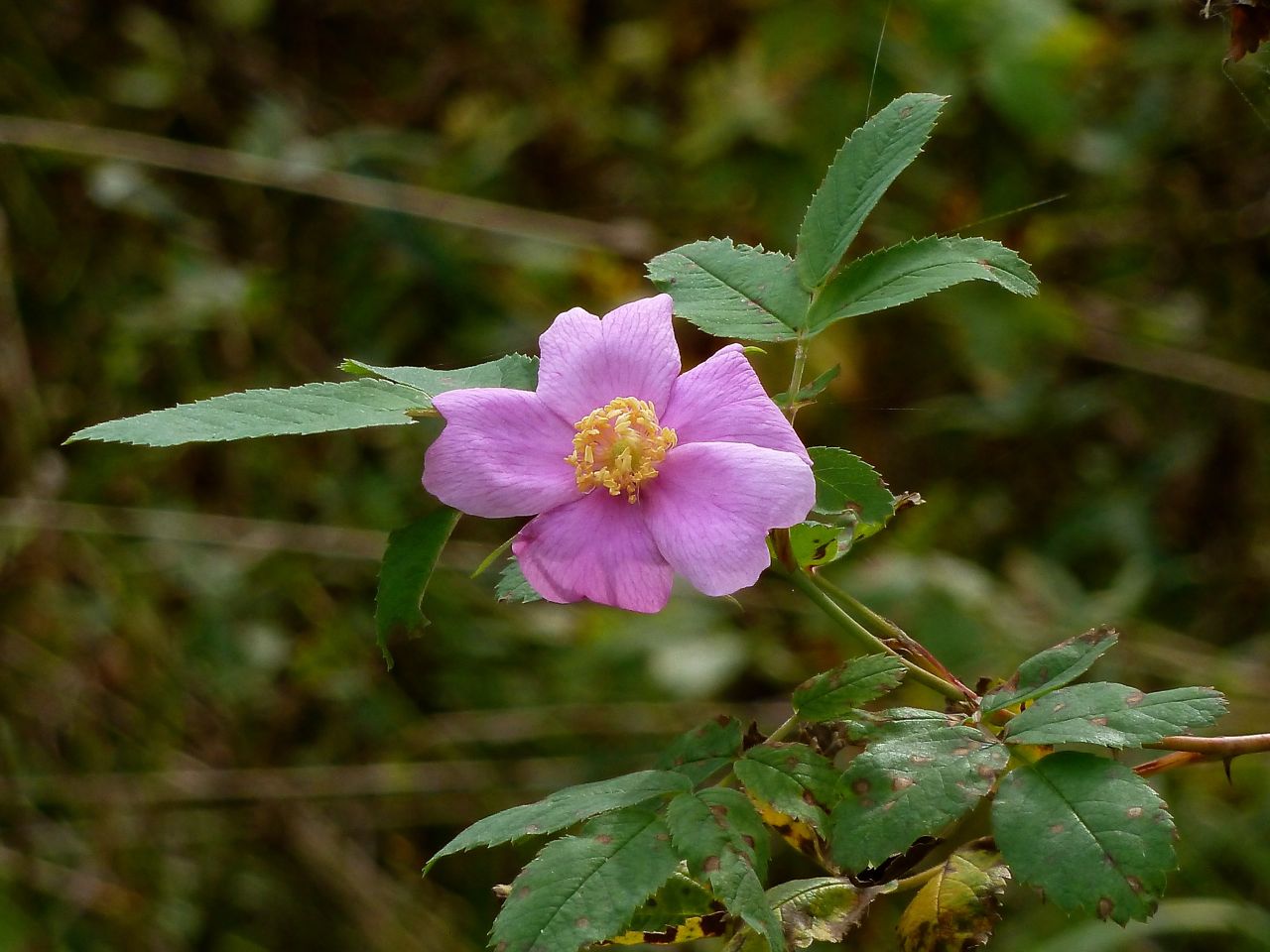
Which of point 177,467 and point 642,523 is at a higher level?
point 642,523

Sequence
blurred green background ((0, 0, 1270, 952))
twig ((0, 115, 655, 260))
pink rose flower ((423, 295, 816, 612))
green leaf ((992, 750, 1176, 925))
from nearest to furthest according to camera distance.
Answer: green leaf ((992, 750, 1176, 925)) → pink rose flower ((423, 295, 816, 612)) → blurred green background ((0, 0, 1270, 952)) → twig ((0, 115, 655, 260))

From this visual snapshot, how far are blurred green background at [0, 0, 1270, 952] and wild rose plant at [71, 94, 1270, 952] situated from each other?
4.44 ft

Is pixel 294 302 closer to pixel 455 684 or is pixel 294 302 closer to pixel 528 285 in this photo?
pixel 528 285

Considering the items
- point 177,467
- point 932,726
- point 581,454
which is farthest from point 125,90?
point 932,726

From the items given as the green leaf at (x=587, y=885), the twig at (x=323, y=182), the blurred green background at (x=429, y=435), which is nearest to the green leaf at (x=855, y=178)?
A: the green leaf at (x=587, y=885)

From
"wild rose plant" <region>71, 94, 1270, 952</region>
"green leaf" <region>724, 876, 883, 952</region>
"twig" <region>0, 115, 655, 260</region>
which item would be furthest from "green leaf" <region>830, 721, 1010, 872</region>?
"twig" <region>0, 115, 655, 260</region>

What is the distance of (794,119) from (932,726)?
5.99 ft

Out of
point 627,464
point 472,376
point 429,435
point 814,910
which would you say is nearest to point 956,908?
point 814,910

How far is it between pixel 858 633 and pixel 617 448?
0.62ft

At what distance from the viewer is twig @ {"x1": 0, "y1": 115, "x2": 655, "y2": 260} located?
2.57 meters

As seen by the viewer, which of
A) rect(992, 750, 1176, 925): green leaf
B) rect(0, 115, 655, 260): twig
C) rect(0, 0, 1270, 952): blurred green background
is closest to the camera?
rect(992, 750, 1176, 925): green leaf

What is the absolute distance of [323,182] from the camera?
2625 millimetres

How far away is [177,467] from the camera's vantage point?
2.68 meters

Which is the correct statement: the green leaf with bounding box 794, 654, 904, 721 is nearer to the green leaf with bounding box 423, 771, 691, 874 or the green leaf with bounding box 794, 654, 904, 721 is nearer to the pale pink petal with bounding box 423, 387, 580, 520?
the green leaf with bounding box 423, 771, 691, 874
